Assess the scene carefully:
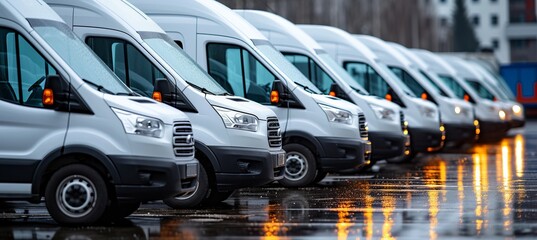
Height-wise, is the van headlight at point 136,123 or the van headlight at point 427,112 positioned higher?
the van headlight at point 427,112

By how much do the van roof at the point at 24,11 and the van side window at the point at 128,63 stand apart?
167cm

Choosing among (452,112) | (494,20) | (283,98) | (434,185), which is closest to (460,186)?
(434,185)

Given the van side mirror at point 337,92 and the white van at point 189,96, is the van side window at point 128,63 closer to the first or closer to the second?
the white van at point 189,96

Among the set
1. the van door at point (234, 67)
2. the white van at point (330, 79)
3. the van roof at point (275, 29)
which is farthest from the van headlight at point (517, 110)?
the van door at point (234, 67)

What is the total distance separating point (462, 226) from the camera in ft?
44.8

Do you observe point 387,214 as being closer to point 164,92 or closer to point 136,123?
point 164,92

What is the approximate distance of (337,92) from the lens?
829 inches

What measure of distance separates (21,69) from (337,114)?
6.32m

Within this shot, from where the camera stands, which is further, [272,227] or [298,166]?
[298,166]

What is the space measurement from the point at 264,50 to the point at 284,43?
7.93 feet

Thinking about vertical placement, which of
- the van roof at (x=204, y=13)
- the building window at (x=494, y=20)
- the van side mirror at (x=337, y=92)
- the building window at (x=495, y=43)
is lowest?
the van side mirror at (x=337, y=92)

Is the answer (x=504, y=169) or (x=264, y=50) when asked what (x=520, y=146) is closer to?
(x=504, y=169)

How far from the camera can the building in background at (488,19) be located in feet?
589

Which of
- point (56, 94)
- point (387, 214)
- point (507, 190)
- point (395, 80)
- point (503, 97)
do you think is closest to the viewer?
point (56, 94)
